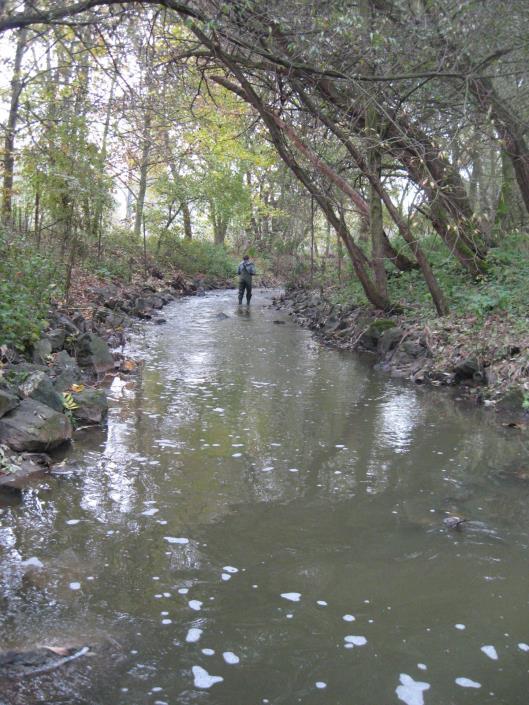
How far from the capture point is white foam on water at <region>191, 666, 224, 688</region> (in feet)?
10.0

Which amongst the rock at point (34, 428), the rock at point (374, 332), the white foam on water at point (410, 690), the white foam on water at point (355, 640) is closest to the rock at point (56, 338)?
the rock at point (34, 428)

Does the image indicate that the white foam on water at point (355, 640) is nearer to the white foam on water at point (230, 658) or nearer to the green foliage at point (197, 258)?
the white foam on water at point (230, 658)

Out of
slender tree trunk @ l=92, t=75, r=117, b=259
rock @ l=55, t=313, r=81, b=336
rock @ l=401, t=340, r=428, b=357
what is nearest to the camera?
rock @ l=55, t=313, r=81, b=336

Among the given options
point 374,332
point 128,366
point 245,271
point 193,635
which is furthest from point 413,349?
point 245,271

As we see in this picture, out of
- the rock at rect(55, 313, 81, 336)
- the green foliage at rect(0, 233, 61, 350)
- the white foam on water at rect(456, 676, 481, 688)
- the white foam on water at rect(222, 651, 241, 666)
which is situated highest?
the green foliage at rect(0, 233, 61, 350)

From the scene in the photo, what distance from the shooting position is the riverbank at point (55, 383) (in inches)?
235

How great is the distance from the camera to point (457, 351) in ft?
35.5

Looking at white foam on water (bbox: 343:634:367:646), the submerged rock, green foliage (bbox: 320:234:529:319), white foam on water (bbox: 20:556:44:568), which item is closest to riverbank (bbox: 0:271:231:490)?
white foam on water (bbox: 20:556:44:568)

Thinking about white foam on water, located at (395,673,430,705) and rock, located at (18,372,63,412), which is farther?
rock, located at (18,372,63,412)

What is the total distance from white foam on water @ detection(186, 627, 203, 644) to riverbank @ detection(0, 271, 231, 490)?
2.60 meters

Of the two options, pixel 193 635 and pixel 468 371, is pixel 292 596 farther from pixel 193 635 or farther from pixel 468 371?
pixel 468 371

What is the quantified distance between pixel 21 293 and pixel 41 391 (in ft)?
7.35

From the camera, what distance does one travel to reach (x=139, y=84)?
10.8 meters

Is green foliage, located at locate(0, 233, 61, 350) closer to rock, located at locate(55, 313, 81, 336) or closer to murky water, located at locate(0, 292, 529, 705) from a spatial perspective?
rock, located at locate(55, 313, 81, 336)
